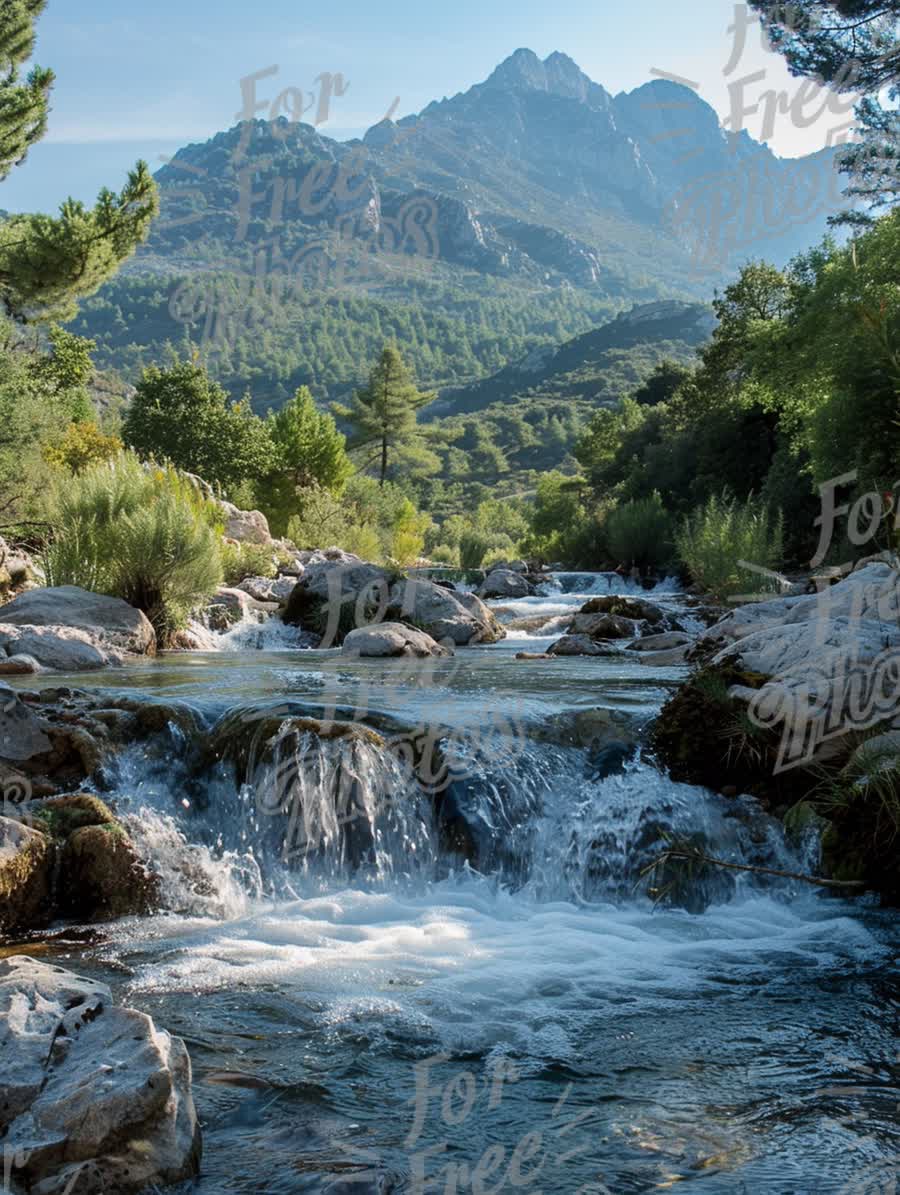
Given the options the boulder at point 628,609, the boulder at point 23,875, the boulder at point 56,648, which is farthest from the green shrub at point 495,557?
the boulder at point 23,875

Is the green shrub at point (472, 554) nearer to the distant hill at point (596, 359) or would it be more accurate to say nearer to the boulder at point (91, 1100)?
the boulder at point (91, 1100)

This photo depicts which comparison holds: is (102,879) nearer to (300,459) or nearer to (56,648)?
(56,648)

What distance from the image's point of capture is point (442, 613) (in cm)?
1485

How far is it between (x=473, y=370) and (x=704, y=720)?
13822 cm

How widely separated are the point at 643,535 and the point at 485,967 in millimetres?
22952

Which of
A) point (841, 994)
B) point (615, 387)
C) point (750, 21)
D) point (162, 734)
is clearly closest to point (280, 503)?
point (750, 21)

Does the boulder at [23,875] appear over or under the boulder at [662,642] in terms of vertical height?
under

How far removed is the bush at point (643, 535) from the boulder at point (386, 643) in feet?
48.0

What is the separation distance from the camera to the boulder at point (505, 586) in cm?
2341

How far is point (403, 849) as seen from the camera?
582 cm

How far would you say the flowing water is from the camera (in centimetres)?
285

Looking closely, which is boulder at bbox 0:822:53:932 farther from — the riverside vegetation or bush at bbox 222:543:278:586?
bush at bbox 222:543:278:586

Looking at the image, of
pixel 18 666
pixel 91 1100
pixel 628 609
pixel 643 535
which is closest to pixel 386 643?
pixel 18 666

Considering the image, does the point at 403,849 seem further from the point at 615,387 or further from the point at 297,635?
the point at 615,387
